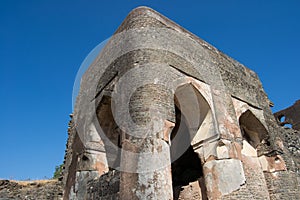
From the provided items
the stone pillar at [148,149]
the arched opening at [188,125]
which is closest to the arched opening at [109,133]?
the arched opening at [188,125]

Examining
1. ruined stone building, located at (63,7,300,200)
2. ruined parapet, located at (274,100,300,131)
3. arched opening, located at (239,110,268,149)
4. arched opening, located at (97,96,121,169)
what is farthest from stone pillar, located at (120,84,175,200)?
ruined parapet, located at (274,100,300,131)

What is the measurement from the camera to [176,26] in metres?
6.91

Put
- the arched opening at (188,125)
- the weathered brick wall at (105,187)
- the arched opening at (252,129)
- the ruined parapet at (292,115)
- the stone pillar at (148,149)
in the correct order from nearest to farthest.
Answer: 1. the stone pillar at (148,149)
2. the weathered brick wall at (105,187)
3. the arched opening at (188,125)
4. the arched opening at (252,129)
5. the ruined parapet at (292,115)

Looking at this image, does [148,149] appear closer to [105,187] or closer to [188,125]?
[105,187]

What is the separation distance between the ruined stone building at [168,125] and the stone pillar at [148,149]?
16 millimetres

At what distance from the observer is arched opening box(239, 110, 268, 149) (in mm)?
7648

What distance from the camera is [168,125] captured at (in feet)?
14.9

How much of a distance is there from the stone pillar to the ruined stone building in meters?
0.02

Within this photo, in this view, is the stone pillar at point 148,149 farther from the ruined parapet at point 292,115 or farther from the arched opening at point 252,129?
the ruined parapet at point 292,115

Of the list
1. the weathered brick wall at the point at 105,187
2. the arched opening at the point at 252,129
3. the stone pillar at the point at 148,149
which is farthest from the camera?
the arched opening at the point at 252,129

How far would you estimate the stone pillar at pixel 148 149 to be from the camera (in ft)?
12.2

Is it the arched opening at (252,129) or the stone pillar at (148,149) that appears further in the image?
the arched opening at (252,129)

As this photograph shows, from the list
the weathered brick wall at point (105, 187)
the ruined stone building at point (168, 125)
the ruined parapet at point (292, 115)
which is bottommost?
the weathered brick wall at point (105, 187)

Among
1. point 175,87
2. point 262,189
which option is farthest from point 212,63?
point 262,189
